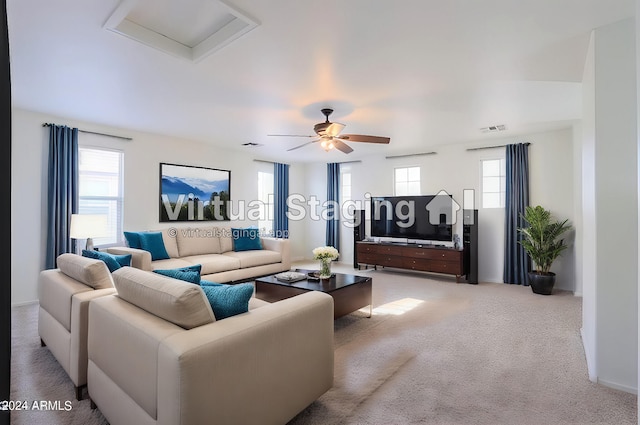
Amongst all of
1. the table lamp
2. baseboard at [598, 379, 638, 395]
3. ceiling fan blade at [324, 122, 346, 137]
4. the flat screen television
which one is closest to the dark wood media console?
the flat screen television

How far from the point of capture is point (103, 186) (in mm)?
4852

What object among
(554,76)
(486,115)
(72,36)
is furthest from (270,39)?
(486,115)

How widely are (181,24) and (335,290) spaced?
2.55 metres

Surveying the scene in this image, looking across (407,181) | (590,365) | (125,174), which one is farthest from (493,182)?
(125,174)

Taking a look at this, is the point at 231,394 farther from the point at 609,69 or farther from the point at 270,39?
the point at 609,69

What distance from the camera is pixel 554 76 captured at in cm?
304

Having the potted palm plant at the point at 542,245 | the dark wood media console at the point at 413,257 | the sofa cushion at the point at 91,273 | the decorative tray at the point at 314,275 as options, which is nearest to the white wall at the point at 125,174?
the sofa cushion at the point at 91,273

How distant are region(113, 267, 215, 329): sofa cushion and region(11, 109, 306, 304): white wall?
3446mm

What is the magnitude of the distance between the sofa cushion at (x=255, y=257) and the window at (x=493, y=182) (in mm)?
3720

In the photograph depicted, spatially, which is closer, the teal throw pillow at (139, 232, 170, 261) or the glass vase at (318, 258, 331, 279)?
the glass vase at (318, 258, 331, 279)

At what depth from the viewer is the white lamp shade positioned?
384 centimetres

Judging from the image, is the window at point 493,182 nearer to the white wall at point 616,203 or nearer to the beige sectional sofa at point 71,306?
the white wall at point 616,203

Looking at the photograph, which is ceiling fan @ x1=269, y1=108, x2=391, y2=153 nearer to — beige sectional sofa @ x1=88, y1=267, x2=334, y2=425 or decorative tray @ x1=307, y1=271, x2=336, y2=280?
decorative tray @ x1=307, y1=271, x2=336, y2=280

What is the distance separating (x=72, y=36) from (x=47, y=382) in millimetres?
2402
